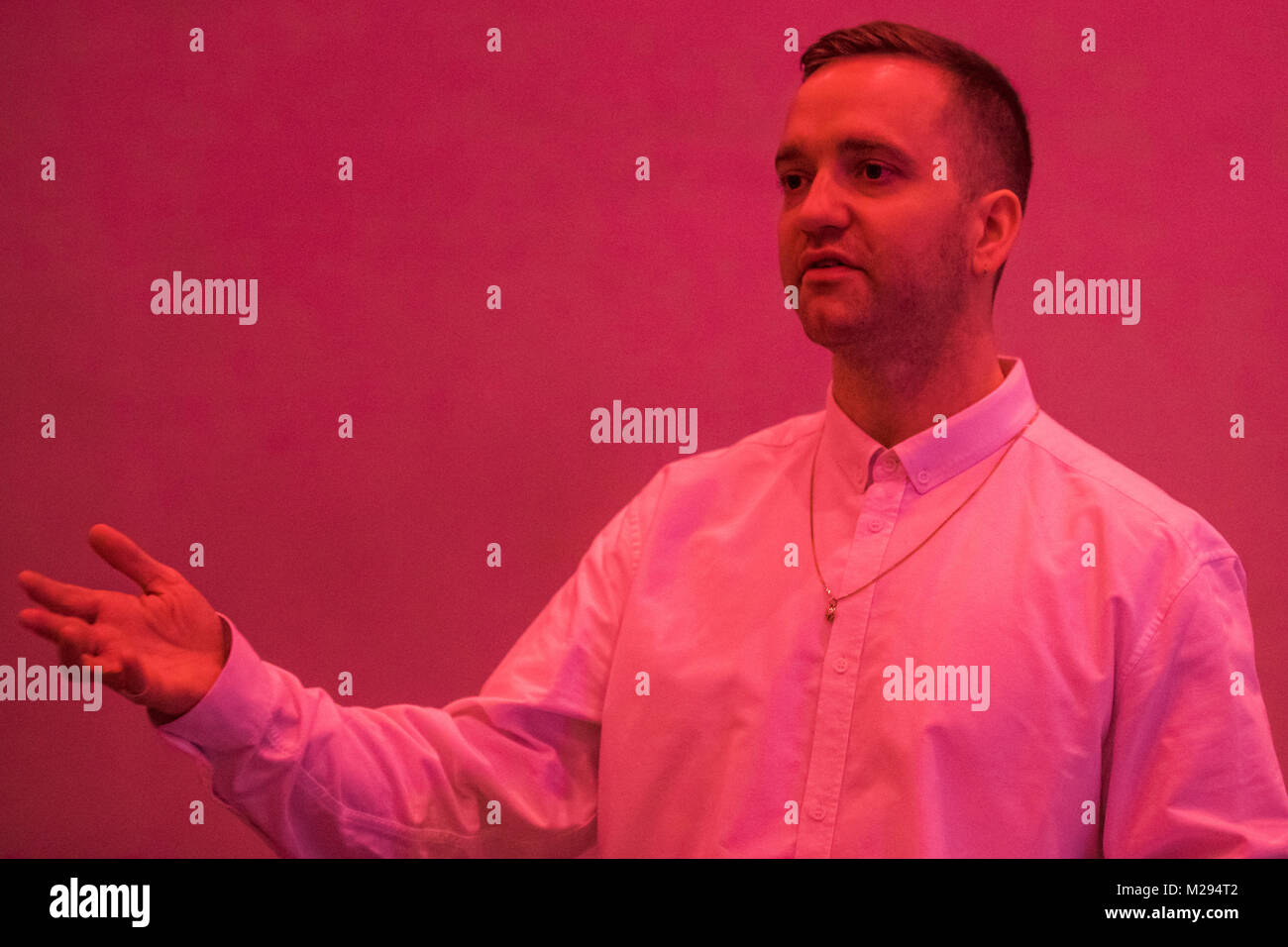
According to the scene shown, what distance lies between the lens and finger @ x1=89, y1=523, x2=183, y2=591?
1223 mm

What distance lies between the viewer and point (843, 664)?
146 centimetres

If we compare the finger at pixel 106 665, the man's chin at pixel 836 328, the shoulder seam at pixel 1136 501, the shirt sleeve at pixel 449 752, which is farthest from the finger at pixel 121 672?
the shoulder seam at pixel 1136 501

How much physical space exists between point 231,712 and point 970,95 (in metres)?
1.20

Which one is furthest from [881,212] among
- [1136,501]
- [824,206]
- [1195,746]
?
[1195,746]

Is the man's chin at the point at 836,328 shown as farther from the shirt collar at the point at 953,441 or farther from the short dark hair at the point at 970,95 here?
the short dark hair at the point at 970,95

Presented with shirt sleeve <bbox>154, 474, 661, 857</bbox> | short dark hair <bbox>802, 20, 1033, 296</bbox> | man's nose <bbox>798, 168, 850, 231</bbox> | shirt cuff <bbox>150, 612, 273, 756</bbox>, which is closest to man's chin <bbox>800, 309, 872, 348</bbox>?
man's nose <bbox>798, 168, 850, 231</bbox>

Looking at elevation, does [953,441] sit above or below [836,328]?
below

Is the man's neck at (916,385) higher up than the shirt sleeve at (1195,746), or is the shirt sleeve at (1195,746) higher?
the man's neck at (916,385)

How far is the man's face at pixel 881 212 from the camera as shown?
1.48 metres

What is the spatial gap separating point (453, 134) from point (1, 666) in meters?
1.13

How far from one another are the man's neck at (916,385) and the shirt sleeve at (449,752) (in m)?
0.34

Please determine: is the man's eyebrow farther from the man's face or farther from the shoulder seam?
the shoulder seam

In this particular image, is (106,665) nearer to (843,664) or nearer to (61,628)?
(61,628)

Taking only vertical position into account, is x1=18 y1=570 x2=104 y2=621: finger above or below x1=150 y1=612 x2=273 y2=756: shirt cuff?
above
